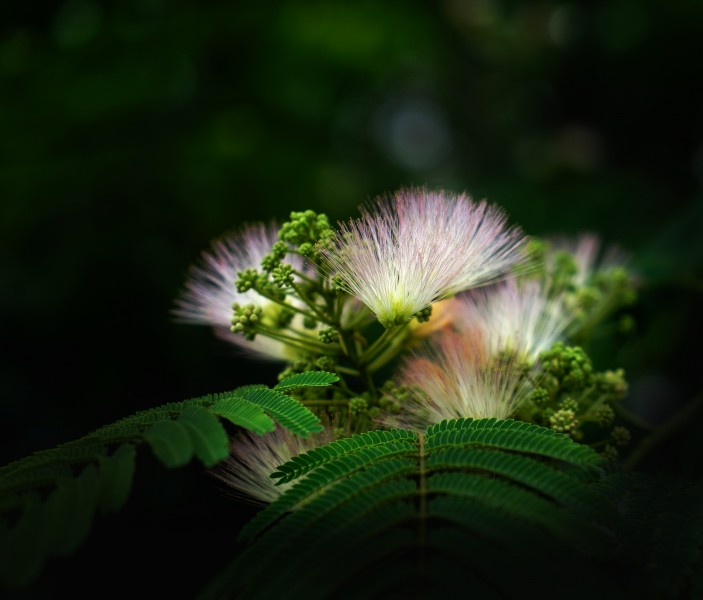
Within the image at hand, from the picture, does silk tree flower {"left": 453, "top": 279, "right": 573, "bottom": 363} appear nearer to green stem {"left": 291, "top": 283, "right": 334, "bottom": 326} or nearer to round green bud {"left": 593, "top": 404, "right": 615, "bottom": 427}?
round green bud {"left": 593, "top": 404, "right": 615, "bottom": 427}

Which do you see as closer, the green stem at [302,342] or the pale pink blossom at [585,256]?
the green stem at [302,342]

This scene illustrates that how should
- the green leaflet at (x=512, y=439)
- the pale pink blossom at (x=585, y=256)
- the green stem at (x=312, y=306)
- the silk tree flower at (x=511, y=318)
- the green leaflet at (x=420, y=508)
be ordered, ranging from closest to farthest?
the green leaflet at (x=420, y=508) → the green leaflet at (x=512, y=439) → the green stem at (x=312, y=306) → the silk tree flower at (x=511, y=318) → the pale pink blossom at (x=585, y=256)

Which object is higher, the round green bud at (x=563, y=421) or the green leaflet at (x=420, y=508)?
the round green bud at (x=563, y=421)

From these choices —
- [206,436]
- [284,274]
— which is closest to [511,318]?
[284,274]

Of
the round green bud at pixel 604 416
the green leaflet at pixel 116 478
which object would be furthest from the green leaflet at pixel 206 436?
the round green bud at pixel 604 416

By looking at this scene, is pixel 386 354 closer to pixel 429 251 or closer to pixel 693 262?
pixel 429 251

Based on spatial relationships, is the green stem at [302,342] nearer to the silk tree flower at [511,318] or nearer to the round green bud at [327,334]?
the round green bud at [327,334]

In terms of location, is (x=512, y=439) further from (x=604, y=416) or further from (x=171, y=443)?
(x=171, y=443)
